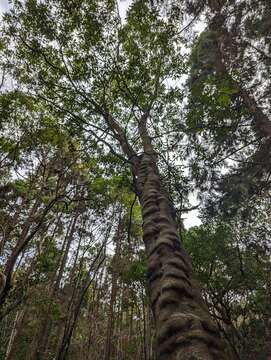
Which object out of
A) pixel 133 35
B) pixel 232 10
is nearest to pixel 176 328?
pixel 133 35

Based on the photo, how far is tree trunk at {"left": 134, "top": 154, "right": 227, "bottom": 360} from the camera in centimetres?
112

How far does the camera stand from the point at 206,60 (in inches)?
286

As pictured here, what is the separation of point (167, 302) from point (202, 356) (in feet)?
1.31

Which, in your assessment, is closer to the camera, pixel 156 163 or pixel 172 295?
pixel 172 295

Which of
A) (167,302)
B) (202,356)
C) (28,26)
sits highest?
(28,26)

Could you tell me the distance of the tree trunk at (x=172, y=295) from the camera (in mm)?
1115

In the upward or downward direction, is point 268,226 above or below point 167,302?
above

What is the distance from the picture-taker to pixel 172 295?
1.44m

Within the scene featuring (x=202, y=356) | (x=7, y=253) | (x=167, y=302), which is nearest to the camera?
(x=202, y=356)

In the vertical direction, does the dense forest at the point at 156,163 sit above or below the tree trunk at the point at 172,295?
above

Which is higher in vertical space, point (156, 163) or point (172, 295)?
point (156, 163)

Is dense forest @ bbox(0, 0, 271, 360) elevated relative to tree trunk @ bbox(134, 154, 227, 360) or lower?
elevated

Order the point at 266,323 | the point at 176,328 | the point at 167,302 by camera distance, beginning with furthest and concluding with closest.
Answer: the point at 266,323
the point at 167,302
the point at 176,328

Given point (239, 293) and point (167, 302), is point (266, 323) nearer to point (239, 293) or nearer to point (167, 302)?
point (239, 293)
